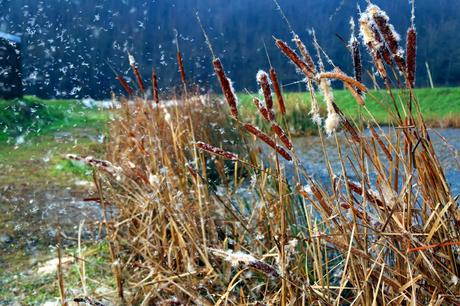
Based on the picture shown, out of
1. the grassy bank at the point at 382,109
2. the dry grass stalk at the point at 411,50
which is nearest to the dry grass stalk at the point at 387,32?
the dry grass stalk at the point at 411,50

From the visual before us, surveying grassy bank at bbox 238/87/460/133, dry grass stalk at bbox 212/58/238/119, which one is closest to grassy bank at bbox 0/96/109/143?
grassy bank at bbox 238/87/460/133

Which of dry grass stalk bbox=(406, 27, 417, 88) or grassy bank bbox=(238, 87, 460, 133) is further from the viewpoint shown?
grassy bank bbox=(238, 87, 460, 133)

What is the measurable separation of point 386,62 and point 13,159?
19.5 ft

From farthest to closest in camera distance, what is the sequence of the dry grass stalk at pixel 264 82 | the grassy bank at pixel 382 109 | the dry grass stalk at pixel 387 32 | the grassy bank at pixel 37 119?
the grassy bank at pixel 37 119
the grassy bank at pixel 382 109
the dry grass stalk at pixel 264 82
the dry grass stalk at pixel 387 32

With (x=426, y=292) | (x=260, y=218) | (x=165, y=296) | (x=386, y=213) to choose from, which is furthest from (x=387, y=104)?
(x=165, y=296)

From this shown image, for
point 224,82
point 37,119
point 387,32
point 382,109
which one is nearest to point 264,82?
point 224,82

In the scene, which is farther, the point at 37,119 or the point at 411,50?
the point at 37,119

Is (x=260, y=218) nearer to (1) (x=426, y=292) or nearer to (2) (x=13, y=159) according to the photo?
(1) (x=426, y=292)

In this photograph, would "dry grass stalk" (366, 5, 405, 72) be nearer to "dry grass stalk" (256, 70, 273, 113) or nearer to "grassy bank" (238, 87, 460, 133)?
"dry grass stalk" (256, 70, 273, 113)

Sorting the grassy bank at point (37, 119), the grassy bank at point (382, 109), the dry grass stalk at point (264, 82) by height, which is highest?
the dry grass stalk at point (264, 82)

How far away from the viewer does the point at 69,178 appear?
5359 millimetres

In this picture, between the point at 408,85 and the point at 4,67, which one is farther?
the point at 4,67

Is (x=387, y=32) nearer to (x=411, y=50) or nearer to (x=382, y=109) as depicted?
(x=411, y=50)

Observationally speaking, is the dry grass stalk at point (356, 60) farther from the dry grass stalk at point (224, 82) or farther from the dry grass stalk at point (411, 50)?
the dry grass stalk at point (224, 82)
